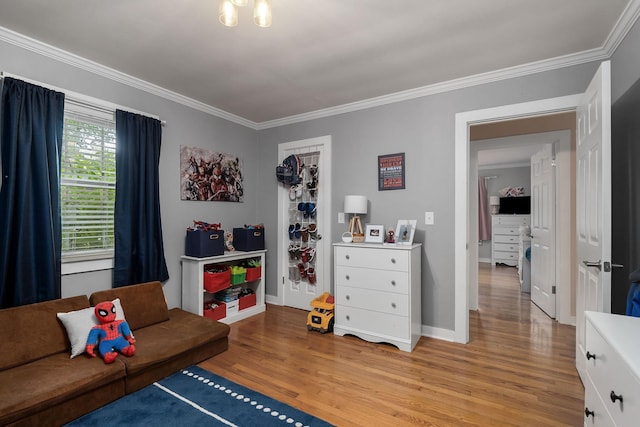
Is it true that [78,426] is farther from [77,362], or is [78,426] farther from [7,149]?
[7,149]

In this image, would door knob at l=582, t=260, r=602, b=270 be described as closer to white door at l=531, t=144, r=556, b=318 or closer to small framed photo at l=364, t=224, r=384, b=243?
small framed photo at l=364, t=224, r=384, b=243

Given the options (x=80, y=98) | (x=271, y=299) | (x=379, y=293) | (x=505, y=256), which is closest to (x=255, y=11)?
(x=80, y=98)

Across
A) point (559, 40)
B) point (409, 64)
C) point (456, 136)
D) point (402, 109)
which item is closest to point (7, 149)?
point (409, 64)

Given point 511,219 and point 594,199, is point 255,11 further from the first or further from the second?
point 511,219

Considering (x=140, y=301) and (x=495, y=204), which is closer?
(x=140, y=301)

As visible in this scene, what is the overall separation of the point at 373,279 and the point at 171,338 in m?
1.74

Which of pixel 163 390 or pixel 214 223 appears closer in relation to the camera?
pixel 163 390

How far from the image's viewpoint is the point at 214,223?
144 inches

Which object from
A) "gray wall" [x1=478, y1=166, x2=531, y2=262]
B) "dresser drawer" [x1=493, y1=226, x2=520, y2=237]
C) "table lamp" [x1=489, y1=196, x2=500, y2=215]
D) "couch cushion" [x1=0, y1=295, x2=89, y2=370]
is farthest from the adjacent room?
"gray wall" [x1=478, y1=166, x2=531, y2=262]

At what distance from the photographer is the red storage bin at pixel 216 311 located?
329 centimetres

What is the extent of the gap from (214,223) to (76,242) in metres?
1.35

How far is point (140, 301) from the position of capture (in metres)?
2.64

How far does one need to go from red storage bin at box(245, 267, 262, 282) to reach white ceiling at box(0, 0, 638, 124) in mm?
2015

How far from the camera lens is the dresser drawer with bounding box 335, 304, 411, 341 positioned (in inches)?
109
